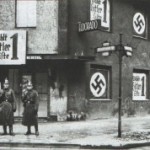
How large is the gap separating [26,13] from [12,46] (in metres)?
1.50

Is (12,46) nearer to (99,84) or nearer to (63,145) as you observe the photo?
(99,84)

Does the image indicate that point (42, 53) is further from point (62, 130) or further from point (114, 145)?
point (114, 145)

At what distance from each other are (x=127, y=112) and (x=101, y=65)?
2943 millimetres

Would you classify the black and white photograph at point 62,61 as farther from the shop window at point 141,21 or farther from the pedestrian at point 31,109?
the pedestrian at point 31,109

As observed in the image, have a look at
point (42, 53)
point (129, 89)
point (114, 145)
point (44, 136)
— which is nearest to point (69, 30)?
point (42, 53)

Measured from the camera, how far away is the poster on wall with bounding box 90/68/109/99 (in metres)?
19.8

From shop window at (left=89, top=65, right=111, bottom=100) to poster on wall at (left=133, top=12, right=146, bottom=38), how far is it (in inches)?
119

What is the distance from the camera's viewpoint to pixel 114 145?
1150 centimetres

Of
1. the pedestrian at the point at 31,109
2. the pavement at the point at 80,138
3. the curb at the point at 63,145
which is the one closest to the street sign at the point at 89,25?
the pavement at the point at 80,138

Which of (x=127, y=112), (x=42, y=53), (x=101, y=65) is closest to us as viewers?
(x=42, y=53)

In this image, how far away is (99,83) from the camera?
20.2m

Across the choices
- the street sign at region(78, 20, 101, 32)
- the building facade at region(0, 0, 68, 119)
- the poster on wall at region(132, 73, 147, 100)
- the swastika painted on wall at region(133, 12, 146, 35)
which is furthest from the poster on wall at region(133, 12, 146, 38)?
the building facade at region(0, 0, 68, 119)

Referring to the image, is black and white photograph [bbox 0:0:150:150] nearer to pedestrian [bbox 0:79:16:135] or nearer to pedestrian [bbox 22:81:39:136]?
pedestrian [bbox 0:79:16:135]

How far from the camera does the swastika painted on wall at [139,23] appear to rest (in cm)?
2252
